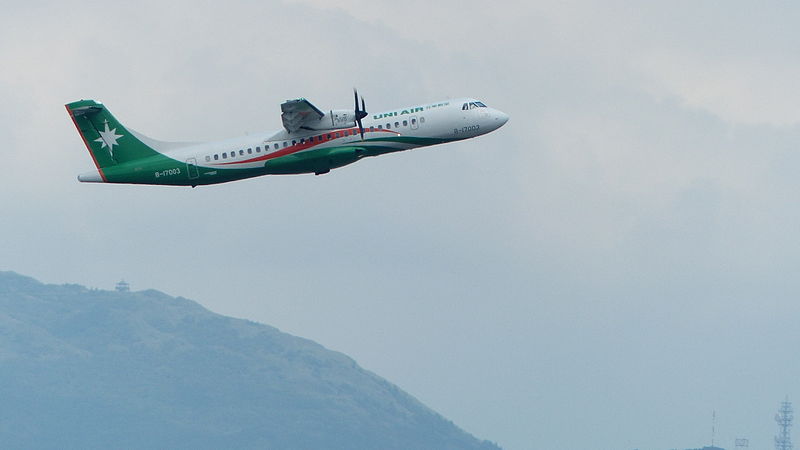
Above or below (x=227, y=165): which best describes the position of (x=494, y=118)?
above

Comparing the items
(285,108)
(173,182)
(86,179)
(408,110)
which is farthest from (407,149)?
(86,179)

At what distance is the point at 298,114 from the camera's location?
95250mm

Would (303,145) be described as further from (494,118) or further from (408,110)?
(494,118)

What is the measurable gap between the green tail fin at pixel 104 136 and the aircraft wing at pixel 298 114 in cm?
1049

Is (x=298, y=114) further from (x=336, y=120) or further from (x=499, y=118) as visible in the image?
(x=499, y=118)

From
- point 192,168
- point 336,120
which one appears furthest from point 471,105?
point 192,168

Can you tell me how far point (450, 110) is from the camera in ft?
325

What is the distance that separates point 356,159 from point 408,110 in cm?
551

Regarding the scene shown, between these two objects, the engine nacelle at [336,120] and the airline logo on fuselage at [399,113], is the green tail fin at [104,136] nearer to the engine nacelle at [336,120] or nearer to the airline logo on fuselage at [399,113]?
the engine nacelle at [336,120]

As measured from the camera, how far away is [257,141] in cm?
9638

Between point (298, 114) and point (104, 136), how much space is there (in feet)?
52.0

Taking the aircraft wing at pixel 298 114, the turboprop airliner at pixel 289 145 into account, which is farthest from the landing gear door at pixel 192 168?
the aircraft wing at pixel 298 114

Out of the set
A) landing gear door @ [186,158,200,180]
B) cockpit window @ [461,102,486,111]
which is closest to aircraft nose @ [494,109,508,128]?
cockpit window @ [461,102,486,111]

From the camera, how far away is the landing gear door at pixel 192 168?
96.4m
